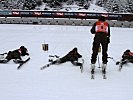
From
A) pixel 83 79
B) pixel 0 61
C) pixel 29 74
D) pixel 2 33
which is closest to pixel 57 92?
pixel 83 79

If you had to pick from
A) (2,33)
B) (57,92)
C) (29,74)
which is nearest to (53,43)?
(2,33)

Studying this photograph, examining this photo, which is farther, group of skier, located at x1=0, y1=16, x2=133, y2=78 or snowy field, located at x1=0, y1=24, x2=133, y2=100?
group of skier, located at x1=0, y1=16, x2=133, y2=78

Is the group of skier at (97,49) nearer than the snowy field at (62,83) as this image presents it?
No

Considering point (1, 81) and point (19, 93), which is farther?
point (1, 81)

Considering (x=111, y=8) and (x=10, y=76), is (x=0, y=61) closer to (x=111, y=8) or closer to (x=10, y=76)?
(x=10, y=76)

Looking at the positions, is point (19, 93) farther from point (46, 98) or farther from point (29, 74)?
point (29, 74)

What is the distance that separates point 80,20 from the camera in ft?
122

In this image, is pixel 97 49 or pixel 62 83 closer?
pixel 62 83

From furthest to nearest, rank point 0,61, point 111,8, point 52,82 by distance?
point 111,8, point 0,61, point 52,82

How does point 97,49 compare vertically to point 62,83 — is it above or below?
above

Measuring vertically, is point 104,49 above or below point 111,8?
above

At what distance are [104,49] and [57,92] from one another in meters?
2.85

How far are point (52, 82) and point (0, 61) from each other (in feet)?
12.2

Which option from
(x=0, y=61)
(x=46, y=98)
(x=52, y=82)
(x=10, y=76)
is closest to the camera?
(x=46, y=98)
